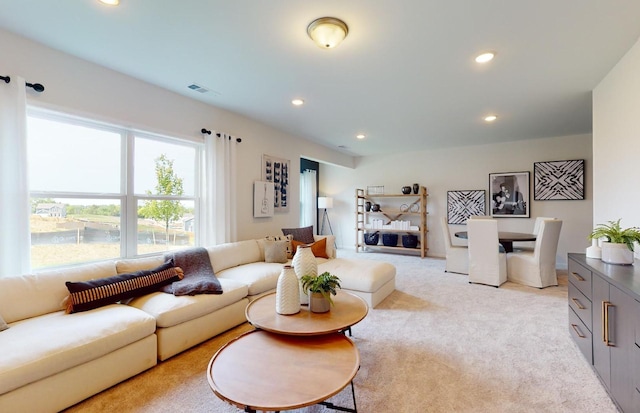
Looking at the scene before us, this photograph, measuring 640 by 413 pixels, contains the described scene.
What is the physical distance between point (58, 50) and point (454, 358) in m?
4.20

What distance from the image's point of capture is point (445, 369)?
81.4 inches

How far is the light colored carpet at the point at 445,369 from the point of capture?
1.70 m

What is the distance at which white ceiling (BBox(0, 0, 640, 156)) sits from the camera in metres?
1.90

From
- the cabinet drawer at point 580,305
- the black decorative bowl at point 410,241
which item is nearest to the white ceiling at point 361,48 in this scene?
the cabinet drawer at point 580,305

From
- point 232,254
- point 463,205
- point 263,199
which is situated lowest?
point 232,254

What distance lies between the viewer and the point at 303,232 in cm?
455

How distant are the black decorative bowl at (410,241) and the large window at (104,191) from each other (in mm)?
4642

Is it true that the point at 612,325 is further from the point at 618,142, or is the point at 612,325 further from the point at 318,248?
the point at 318,248

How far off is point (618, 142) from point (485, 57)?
1453 mm

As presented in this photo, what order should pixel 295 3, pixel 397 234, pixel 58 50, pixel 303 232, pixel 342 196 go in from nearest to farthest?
pixel 295 3, pixel 58 50, pixel 303 232, pixel 397 234, pixel 342 196

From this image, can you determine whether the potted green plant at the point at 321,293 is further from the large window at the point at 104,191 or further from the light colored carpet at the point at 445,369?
the large window at the point at 104,191

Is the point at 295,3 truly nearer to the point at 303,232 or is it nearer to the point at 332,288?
the point at 332,288

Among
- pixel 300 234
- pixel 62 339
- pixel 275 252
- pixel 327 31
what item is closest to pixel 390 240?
pixel 300 234

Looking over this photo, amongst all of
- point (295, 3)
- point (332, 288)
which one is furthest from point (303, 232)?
point (295, 3)
